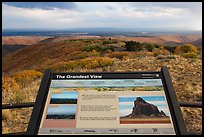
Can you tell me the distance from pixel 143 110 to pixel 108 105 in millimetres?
171

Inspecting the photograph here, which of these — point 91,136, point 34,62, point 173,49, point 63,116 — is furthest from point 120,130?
point 34,62

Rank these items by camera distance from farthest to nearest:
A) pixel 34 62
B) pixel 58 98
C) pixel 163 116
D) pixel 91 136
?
pixel 34 62
pixel 58 98
pixel 163 116
pixel 91 136

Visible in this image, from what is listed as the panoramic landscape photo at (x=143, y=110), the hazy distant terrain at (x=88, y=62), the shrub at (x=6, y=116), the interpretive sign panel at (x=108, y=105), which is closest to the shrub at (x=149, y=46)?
the hazy distant terrain at (x=88, y=62)

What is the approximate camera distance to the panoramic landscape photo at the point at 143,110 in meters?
1.76

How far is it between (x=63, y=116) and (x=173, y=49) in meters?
19.6

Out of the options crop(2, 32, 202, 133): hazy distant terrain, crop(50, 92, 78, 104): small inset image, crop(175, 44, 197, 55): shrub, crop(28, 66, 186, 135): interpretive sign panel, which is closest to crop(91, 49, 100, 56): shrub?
crop(2, 32, 202, 133): hazy distant terrain

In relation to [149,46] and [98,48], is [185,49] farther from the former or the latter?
[98,48]

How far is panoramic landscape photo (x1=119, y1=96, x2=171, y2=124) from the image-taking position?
1.76 m

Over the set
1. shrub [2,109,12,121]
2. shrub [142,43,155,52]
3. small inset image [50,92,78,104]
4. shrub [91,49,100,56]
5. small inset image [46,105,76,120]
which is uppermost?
small inset image [50,92,78,104]

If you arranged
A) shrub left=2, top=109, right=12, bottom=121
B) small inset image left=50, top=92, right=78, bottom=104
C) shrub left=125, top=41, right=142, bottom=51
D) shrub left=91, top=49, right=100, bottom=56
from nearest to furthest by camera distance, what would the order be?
1. small inset image left=50, top=92, right=78, bottom=104
2. shrub left=2, top=109, right=12, bottom=121
3. shrub left=91, top=49, right=100, bottom=56
4. shrub left=125, top=41, right=142, bottom=51

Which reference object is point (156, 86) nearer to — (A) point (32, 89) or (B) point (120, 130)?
(B) point (120, 130)

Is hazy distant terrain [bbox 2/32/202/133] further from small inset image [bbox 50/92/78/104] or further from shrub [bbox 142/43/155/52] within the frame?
small inset image [bbox 50/92/78/104]

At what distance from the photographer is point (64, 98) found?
6.22 ft

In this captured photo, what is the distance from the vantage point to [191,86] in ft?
34.4
